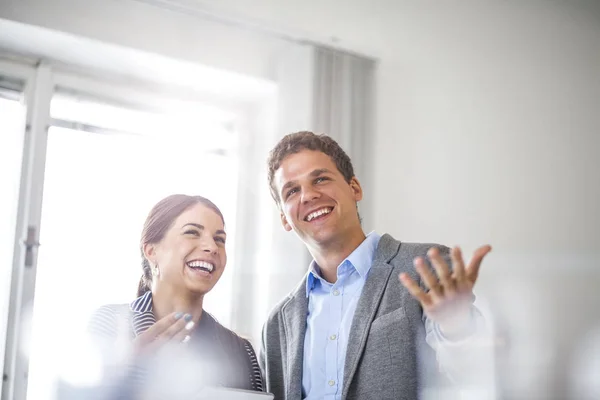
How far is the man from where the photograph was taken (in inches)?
56.5

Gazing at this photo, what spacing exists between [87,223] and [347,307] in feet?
4.14

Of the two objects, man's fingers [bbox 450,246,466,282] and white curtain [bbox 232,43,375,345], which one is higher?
white curtain [bbox 232,43,375,345]

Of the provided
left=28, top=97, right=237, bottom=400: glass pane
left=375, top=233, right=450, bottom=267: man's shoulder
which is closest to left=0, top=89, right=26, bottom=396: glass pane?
left=28, top=97, right=237, bottom=400: glass pane

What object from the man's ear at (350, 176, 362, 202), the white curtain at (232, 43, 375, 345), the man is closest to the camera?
the man

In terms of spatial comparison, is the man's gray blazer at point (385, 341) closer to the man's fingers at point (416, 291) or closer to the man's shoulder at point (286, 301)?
the man's shoulder at point (286, 301)

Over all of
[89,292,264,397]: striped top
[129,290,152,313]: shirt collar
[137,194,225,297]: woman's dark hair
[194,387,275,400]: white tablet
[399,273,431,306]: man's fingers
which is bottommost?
[194,387,275,400]: white tablet

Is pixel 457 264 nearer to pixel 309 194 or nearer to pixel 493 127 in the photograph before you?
pixel 309 194

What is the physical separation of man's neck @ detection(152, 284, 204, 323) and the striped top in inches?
0.6

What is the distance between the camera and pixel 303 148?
73.5 inches

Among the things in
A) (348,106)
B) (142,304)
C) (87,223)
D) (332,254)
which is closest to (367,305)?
(332,254)

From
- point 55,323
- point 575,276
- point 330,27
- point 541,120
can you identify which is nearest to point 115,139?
point 55,323

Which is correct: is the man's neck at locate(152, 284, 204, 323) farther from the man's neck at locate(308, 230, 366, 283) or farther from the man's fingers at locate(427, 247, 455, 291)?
the man's fingers at locate(427, 247, 455, 291)

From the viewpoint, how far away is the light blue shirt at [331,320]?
5.53 ft

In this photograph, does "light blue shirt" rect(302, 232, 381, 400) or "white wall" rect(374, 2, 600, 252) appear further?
"white wall" rect(374, 2, 600, 252)
